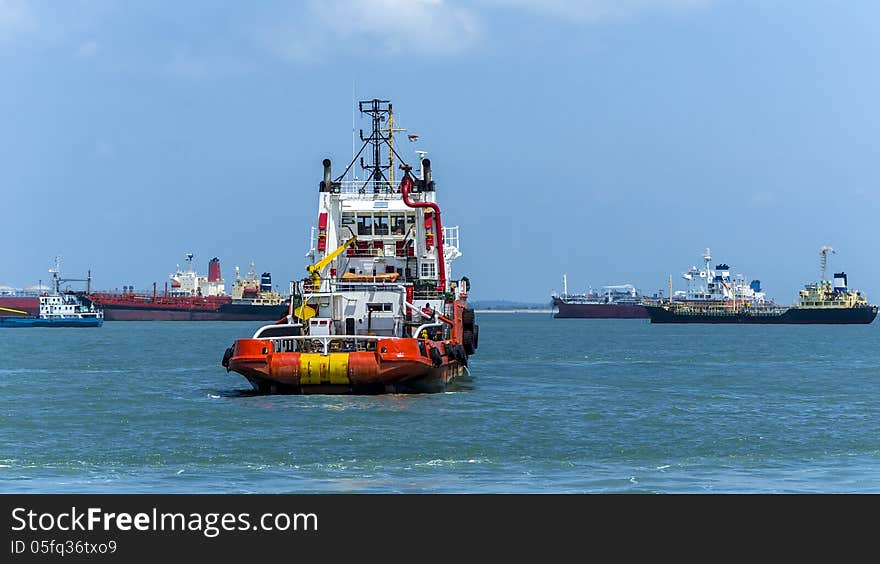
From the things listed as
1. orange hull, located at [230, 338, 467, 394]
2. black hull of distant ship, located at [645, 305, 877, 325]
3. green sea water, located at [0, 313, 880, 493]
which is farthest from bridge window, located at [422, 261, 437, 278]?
black hull of distant ship, located at [645, 305, 877, 325]

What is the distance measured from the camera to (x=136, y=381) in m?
52.4

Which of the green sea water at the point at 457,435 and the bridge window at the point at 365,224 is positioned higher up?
the bridge window at the point at 365,224

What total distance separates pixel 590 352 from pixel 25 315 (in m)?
125

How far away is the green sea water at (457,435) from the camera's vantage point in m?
24.2

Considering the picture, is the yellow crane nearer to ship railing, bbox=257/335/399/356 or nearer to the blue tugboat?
ship railing, bbox=257/335/399/356

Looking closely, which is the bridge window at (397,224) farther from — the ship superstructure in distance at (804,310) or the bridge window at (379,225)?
the ship superstructure in distance at (804,310)

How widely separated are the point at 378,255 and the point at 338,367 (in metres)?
12.5

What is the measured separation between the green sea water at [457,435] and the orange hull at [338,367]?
1.76 feet

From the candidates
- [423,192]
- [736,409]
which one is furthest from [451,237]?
[736,409]

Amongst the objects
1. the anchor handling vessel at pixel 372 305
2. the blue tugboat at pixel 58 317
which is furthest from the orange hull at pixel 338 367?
the blue tugboat at pixel 58 317

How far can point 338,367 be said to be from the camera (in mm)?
39125

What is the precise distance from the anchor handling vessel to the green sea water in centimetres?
94

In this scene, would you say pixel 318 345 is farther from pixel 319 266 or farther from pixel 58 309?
pixel 58 309
